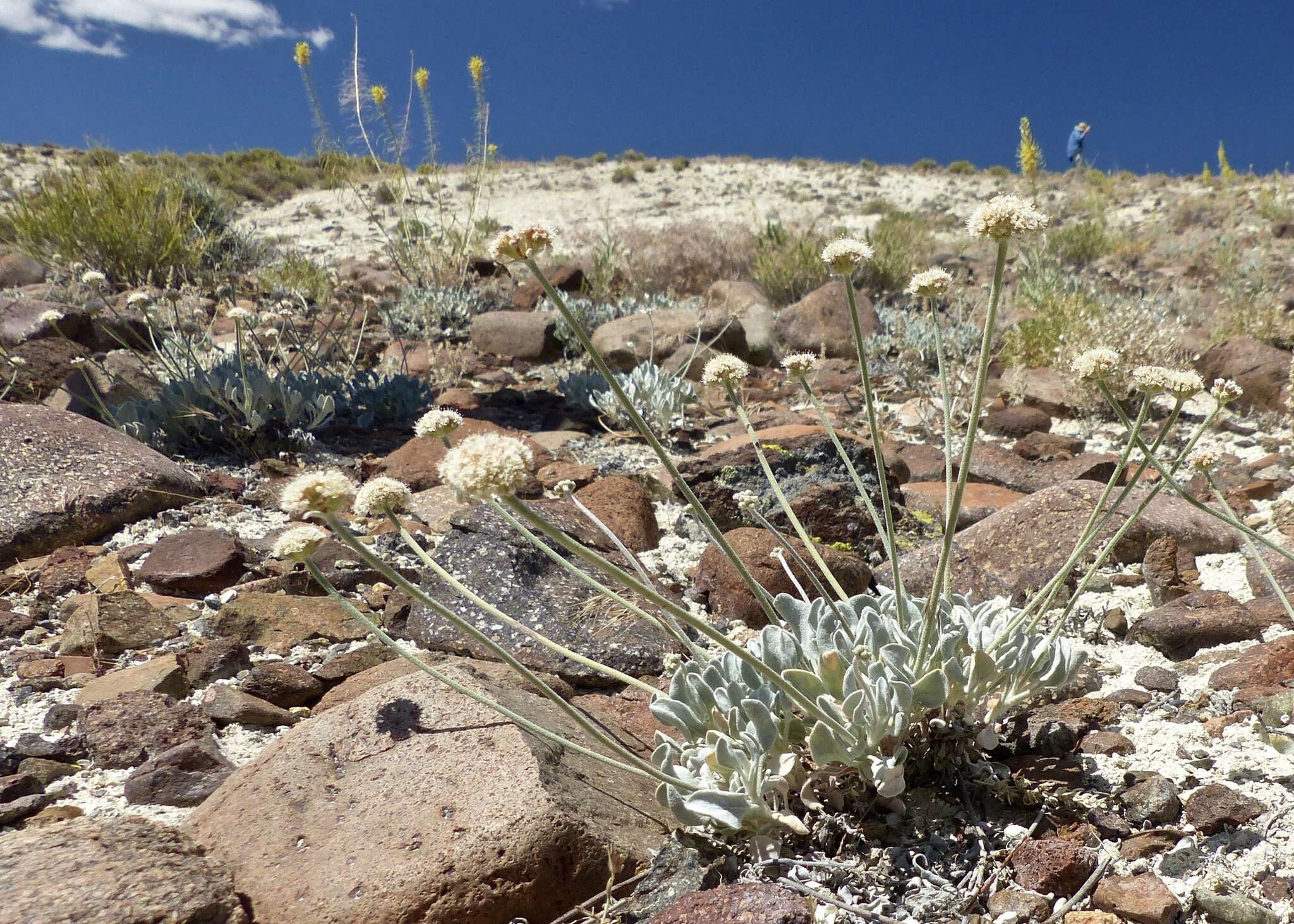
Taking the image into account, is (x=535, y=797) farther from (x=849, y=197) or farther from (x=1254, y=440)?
(x=849, y=197)

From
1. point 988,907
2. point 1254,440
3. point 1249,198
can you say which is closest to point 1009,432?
point 1254,440

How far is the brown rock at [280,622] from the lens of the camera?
298 cm

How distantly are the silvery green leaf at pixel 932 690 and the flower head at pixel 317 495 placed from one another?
1152 millimetres

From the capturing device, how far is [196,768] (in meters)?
2.24


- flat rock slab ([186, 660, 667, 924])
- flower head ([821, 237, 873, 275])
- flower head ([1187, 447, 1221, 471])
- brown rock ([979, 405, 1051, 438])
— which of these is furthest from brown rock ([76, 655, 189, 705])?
brown rock ([979, 405, 1051, 438])

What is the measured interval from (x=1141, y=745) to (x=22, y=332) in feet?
23.2

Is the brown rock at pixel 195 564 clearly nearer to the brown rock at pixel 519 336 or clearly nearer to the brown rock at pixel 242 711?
the brown rock at pixel 242 711

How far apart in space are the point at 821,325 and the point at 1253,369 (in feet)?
10.3

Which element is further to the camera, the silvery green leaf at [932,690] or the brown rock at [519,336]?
the brown rock at [519,336]

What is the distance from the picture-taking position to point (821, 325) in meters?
7.68

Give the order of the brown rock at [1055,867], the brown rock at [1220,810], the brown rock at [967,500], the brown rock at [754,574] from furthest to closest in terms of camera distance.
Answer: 1. the brown rock at [967,500]
2. the brown rock at [754,574]
3. the brown rock at [1220,810]
4. the brown rock at [1055,867]

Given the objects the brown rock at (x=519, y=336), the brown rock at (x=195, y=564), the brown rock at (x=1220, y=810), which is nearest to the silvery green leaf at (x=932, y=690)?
the brown rock at (x=1220, y=810)

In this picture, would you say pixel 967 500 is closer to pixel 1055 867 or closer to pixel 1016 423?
pixel 1016 423

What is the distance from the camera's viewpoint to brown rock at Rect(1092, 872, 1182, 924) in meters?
1.63
